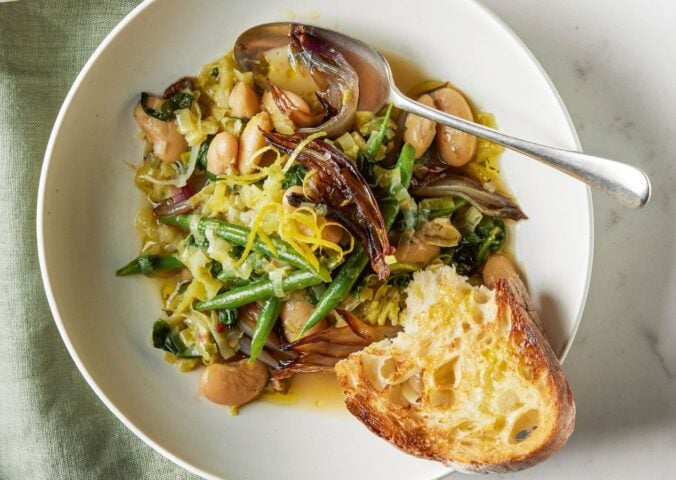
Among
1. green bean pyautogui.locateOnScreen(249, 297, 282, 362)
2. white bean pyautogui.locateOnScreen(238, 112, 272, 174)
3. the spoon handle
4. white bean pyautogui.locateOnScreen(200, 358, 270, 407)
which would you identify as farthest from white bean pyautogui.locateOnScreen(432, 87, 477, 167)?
white bean pyautogui.locateOnScreen(200, 358, 270, 407)

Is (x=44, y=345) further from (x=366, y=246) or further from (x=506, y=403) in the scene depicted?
(x=506, y=403)

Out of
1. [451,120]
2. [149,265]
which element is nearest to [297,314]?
[149,265]

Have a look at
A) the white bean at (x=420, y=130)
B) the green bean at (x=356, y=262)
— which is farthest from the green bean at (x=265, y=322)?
the white bean at (x=420, y=130)

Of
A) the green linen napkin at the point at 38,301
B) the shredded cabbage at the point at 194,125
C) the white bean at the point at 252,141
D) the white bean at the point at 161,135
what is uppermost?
the white bean at the point at 252,141

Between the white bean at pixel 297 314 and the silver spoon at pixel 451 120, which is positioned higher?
the silver spoon at pixel 451 120

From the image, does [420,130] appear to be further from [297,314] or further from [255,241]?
[297,314]

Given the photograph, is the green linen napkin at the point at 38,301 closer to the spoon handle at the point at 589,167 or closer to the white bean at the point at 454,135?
the white bean at the point at 454,135
